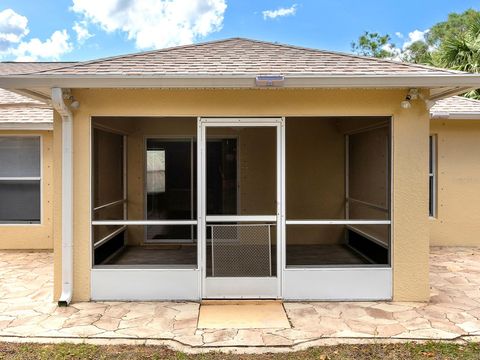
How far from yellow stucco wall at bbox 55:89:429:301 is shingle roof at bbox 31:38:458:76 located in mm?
269

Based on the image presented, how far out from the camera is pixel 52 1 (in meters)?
18.3

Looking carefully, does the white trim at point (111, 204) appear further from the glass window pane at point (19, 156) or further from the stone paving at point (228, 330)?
the glass window pane at point (19, 156)

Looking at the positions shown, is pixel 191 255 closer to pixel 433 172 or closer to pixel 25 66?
pixel 433 172

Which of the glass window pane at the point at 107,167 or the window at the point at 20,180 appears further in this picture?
the window at the point at 20,180

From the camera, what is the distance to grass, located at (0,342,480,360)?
3.65 m

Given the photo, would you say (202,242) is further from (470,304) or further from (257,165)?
(470,304)

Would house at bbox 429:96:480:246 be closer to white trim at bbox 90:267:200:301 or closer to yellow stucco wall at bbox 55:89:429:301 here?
yellow stucco wall at bbox 55:89:429:301

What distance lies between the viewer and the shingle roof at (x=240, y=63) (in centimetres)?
482

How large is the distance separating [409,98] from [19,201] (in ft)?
24.1

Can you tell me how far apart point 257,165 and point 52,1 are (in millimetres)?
16446

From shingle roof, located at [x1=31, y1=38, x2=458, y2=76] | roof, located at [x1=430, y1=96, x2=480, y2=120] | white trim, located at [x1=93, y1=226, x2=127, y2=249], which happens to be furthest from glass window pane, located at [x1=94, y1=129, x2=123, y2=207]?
roof, located at [x1=430, y1=96, x2=480, y2=120]

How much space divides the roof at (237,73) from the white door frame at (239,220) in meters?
0.62

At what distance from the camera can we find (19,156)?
799 cm

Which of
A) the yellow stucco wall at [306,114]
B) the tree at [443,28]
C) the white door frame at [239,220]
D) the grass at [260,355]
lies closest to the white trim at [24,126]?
the yellow stucco wall at [306,114]
